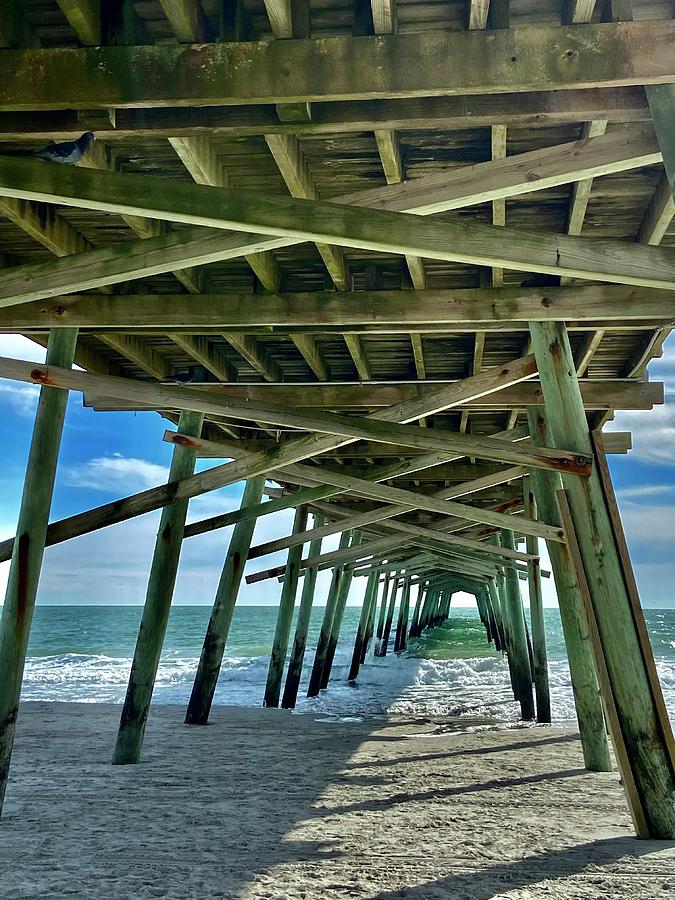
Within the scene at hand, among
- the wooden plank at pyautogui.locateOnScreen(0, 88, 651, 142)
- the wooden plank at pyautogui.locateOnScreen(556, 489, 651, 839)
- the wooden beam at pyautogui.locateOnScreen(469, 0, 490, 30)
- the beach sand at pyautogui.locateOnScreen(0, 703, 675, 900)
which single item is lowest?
the beach sand at pyautogui.locateOnScreen(0, 703, 675, 900)

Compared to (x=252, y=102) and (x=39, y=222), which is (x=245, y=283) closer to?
(x=39, y=222)

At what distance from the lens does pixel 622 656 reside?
4465 millimetres

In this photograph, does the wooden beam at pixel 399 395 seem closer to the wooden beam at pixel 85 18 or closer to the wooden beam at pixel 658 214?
the wooden beam at pixel 658 214

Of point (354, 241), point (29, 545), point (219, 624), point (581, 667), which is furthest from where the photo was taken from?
point (219, 624)

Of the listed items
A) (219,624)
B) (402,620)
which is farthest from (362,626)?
(402,620)

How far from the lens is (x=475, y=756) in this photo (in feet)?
24.8

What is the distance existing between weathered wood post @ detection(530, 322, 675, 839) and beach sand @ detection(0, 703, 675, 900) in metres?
0.26

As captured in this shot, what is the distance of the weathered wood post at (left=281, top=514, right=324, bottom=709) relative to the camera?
13445mm

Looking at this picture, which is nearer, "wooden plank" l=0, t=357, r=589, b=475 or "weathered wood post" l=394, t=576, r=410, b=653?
"wooden plank" l=0, t=357, r=589, b=475

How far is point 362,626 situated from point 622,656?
17025 millimetres

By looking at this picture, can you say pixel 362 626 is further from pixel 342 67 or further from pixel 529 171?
pixel 342 67

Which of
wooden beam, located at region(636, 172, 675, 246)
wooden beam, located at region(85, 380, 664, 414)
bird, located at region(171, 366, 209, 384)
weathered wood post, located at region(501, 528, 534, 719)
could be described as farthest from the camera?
weathered wood post, located at region(501, 528, 534, 719)

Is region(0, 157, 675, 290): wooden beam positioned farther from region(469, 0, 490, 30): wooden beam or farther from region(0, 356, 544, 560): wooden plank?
region(0, 356, 544, 560): wooden plank

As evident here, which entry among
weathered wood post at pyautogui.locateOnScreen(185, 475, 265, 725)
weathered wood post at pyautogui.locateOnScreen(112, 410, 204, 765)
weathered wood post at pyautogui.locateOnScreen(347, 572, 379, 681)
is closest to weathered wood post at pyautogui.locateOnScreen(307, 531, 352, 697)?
weathered wood post at pyautogui.locateOnScreen(347, 572, 379, 681)
